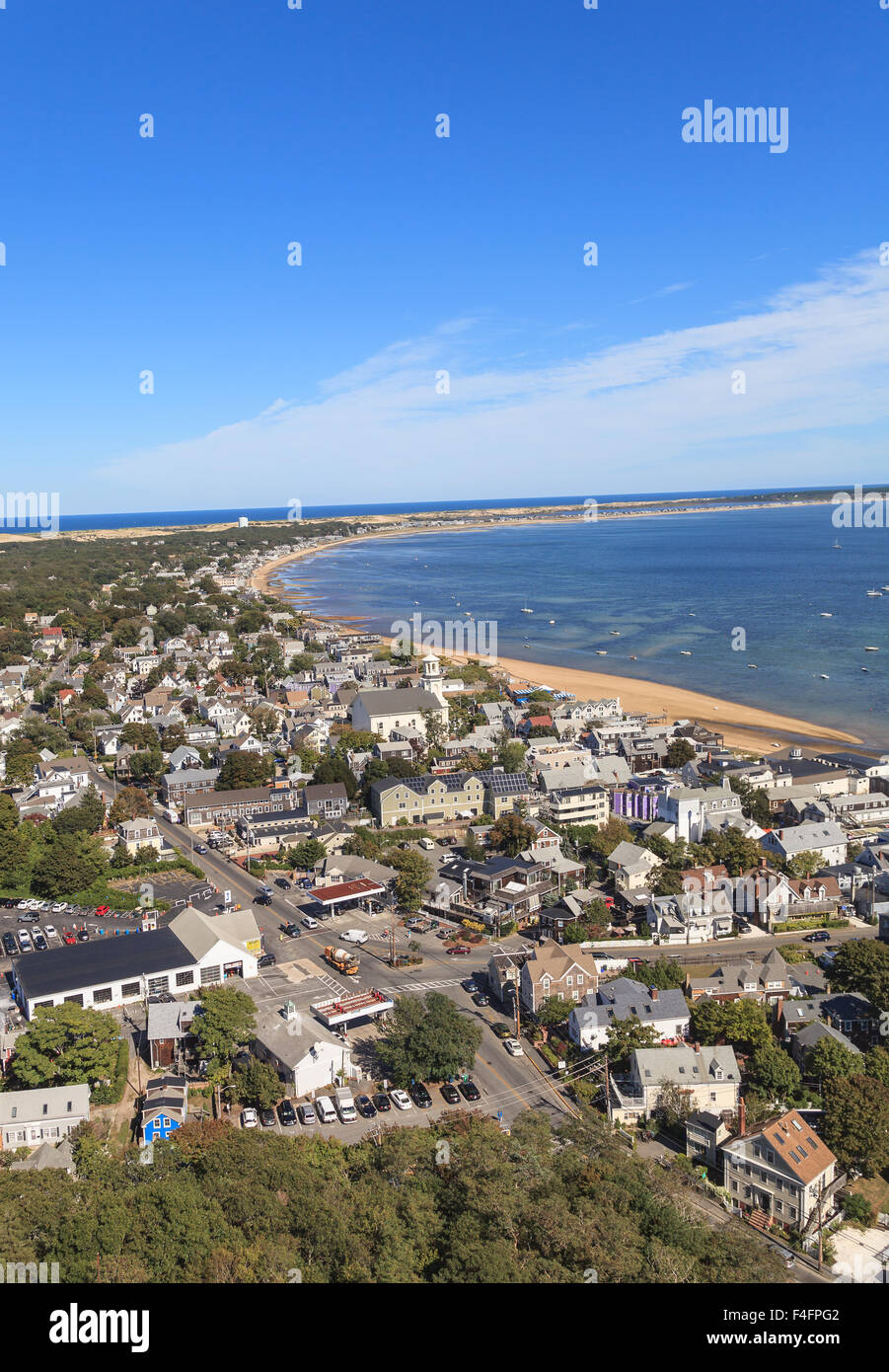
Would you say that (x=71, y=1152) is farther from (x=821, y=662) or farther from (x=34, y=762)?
(x=821, y=662)

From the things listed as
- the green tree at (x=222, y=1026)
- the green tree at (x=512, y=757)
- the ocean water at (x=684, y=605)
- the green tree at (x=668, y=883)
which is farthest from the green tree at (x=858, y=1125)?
the ocean water at (x=684, y=605)

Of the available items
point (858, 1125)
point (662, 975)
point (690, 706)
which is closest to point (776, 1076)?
point (858, 1125)

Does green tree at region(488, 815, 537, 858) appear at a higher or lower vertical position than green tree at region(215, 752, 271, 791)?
lower

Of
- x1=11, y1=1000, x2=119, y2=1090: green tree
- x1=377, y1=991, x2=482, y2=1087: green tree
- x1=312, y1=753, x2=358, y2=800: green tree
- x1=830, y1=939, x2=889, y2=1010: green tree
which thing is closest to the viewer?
x1=11, y1=1000, x2=119, y2=1090: green tree

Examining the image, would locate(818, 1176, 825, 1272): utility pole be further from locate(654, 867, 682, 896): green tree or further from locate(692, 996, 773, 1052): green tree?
locate(654, 867, 682, 896): green tree

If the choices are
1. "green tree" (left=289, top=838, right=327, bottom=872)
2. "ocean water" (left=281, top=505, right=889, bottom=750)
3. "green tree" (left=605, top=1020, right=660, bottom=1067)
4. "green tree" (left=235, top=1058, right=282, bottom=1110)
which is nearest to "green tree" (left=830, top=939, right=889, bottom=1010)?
"green tree" (left=605, top=1020, right=660, bottom=1067)
